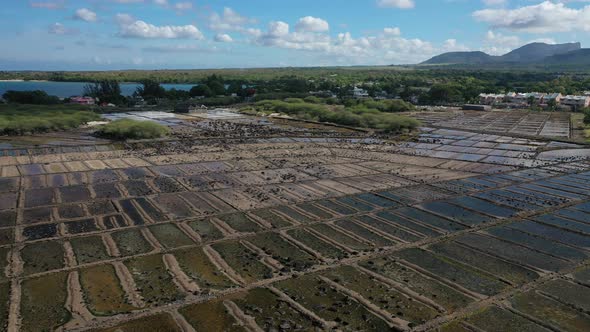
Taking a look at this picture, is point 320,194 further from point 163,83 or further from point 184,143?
point 163,83

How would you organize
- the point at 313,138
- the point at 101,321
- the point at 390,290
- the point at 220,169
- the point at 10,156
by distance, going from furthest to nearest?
the point at 313,138, the point at 10,156, the point at 220,169, the point at 390,290, the point at 101,321

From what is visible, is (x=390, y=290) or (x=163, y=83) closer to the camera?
(x=390, y=290)

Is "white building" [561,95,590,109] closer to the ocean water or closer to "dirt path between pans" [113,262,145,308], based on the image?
"dirt path between pans" [113,262,145,308]

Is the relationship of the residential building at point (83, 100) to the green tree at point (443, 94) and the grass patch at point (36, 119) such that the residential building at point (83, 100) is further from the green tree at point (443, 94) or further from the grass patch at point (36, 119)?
the green tree at point (443, 94)

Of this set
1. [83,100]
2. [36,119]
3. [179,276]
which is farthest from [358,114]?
[179,276]

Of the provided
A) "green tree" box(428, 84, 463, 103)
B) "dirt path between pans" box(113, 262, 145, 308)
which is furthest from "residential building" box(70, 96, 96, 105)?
"dirt path between pans" box(113, 262, 145, 308)

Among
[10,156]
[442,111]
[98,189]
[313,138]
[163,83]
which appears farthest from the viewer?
[163,83]

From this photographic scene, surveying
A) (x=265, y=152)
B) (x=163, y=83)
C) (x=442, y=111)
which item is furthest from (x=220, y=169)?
(x=163, y=83)
